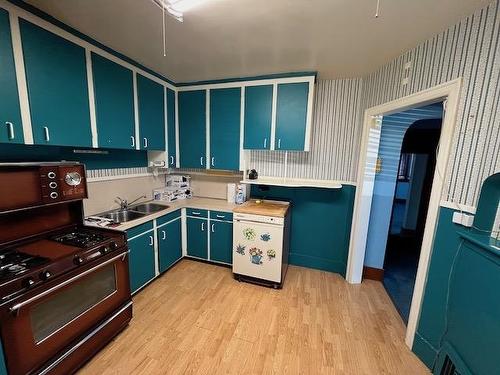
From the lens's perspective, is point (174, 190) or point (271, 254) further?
point (174, 190)

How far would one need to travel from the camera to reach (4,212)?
135cm

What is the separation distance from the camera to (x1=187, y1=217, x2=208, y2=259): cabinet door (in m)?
2.95

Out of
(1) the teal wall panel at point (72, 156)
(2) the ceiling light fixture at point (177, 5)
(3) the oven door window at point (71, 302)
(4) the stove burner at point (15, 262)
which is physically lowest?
(3) the oven door window at point (71, 302)

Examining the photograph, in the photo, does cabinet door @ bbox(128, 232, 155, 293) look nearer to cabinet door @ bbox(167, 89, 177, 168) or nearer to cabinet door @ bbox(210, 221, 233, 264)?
cabinet door @ bbox(210, 221, 233, 264)

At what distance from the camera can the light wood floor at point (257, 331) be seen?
5.35 ft

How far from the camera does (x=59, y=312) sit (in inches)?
54.4

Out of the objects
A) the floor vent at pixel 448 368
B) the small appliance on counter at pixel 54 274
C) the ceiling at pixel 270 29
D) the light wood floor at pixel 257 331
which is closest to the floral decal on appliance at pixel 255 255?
the light wood floor at pixel 257 331

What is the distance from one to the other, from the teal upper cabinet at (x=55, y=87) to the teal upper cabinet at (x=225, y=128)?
1411 mm

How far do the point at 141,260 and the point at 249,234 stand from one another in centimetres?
122

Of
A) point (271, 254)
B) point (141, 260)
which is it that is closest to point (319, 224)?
point (271, 254)

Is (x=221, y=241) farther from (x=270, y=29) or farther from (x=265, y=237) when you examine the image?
(x=270, y=29)

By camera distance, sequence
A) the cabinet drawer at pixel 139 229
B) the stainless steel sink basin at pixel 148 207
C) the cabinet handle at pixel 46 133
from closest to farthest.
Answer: the cabinet handle at pixel 46 133
the cabinet drawer at pixel 139 229
the stainless steel sink basin at pixel 148 207

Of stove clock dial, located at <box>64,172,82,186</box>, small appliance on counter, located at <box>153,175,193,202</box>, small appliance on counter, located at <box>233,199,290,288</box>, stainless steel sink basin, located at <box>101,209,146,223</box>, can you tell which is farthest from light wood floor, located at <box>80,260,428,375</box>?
stove clock dial, located at <box>64,172,82,186</box>

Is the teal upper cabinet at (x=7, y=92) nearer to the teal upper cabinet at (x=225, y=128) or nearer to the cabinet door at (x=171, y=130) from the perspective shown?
the cabinet door at (x=171, y=130)
